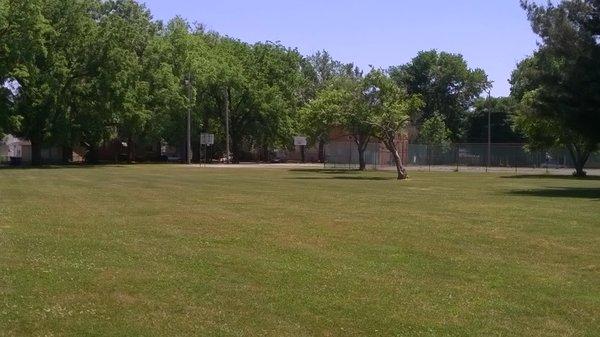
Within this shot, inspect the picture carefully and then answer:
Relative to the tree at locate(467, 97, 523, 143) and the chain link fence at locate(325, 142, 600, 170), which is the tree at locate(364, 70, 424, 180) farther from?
the tree at locate(467, 97, 523, 143)

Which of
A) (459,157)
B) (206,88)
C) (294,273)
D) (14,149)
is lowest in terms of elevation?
(294,273)

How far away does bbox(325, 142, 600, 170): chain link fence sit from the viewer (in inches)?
3533

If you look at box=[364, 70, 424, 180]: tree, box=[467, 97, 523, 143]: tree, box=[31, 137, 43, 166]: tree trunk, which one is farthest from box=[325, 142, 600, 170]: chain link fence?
box=[31, 137, 43, 166]: tree trunk

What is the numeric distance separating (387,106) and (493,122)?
68.2m

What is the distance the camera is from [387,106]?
62.2 metres

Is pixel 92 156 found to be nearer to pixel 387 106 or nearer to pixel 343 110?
pixel 343 110

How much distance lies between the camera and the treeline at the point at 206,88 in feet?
133

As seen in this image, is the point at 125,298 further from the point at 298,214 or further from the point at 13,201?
the point at 13,201

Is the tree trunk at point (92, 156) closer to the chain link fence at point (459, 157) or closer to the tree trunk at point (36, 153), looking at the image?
the tree trunk at point (36, 153)

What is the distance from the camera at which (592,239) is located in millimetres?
18094

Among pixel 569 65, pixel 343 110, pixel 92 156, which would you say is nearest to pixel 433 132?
pixel 92 156

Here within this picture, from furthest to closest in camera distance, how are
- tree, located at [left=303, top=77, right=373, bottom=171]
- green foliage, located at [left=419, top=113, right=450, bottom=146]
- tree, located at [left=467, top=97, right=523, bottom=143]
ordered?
tree, located at [left=467, top=97, right=523, bottom=143], green foliage, located at [left=419, top=113, right=450, bottom=146], tree, located at [left=303, top=77, right=373, bottom=171]

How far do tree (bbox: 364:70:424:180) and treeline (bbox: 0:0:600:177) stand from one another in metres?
0.09

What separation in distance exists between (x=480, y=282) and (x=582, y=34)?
99.3 ft
